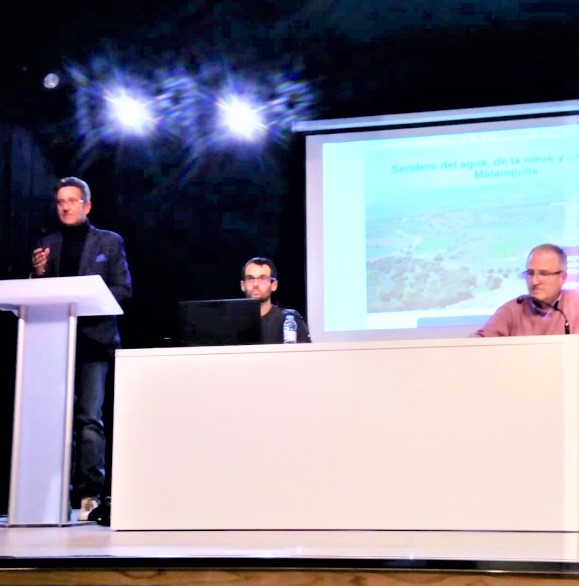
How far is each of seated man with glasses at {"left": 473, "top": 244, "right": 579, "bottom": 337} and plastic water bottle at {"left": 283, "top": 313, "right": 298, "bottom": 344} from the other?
2.37 ft

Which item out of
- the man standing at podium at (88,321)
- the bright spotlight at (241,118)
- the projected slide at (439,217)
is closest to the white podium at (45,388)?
the man standing at podium at (88,321)

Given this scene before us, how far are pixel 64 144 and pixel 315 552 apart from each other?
11.9ft

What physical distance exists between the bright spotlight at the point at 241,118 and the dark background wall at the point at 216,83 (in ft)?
0.30

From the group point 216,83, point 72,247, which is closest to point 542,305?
point 72,247

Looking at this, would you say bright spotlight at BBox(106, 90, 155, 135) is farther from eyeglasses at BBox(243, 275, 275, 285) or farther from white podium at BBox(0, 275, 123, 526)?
white podium at BBox(0, 275, 123, 526)

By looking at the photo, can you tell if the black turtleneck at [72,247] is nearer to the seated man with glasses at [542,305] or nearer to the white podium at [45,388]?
the white podium at [45,388]

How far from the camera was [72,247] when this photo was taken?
144 inches

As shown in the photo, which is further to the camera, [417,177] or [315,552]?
[417,177]

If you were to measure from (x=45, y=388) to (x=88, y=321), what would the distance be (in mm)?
490

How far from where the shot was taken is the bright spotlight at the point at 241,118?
15.3 ft

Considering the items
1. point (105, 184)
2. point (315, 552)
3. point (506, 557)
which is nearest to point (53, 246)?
point (105, 184)

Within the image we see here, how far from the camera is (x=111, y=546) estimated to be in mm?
1947

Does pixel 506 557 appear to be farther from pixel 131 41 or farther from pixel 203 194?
pixel 131 41

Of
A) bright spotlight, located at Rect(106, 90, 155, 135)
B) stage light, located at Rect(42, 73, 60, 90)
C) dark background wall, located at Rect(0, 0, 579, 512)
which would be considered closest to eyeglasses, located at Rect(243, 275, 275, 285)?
dark background wall, located at Rect(0, 0, 579, 512)
